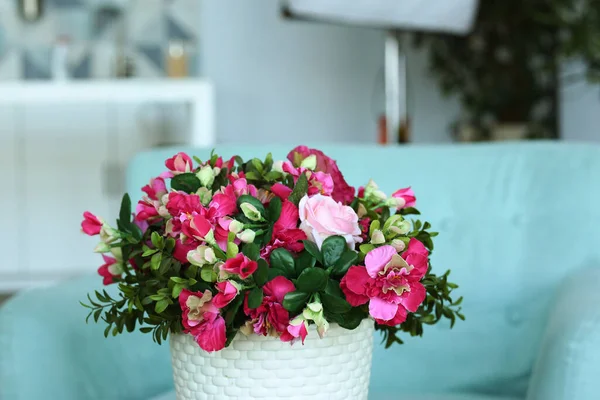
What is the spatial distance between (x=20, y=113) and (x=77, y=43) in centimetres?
51

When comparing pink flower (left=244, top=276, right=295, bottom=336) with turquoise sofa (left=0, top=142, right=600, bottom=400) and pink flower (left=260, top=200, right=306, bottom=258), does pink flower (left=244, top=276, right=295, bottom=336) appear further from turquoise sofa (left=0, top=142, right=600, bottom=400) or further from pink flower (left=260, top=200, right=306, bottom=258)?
turquoise sofa (left=0, top=142, right=600, bottom=400)

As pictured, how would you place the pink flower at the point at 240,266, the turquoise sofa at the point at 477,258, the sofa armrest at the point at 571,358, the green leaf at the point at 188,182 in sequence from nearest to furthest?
the pink flower at the point at 240,266
the green leaf at the point at 188,182
the sofa armrest at the point at 571,358
the turquoise sofa at the point at 477,258

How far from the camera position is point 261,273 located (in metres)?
0.75

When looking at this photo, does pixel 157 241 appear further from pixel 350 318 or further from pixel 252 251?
pixel 350 318

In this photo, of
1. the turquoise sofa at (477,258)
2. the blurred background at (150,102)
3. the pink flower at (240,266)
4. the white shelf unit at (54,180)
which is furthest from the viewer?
the white shelf unit at (54,180)

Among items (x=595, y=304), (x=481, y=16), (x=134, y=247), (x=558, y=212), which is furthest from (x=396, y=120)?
(x=134, y=247)

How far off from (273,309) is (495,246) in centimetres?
83

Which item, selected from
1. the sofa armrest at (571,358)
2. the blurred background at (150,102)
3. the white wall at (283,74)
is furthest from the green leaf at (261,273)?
the white wall at (283,74)

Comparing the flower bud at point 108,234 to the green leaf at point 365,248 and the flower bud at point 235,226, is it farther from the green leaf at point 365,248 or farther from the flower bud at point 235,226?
the green leaf at point 365,248

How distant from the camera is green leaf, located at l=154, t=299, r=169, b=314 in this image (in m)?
0.78

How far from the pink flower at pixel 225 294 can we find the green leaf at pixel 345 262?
0.34ft

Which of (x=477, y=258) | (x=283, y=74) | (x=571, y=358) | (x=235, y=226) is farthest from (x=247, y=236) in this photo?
(x=283, y=74)

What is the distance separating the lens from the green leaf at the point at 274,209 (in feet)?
2.58

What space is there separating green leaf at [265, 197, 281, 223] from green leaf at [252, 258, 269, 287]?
0.05 meters
